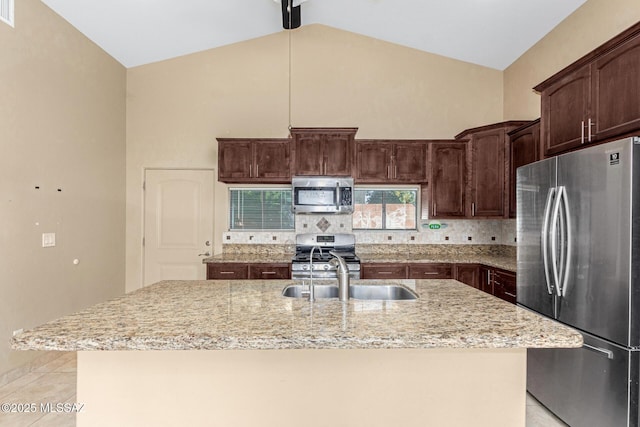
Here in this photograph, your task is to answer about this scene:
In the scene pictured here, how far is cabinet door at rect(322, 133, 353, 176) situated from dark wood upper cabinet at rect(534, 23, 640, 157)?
1935 millimetres

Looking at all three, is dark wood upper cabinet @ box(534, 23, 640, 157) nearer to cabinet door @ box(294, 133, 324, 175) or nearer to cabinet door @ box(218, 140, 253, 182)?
cabinet door @ box(294, 133, 324, 175)

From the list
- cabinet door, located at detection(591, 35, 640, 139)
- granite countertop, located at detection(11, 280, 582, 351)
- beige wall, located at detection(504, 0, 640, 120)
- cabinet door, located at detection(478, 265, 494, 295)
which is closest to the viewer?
granite countertop, located at detection(11, 280, 582, 351)

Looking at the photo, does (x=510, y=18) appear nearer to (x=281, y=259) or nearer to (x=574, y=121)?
(x=574, y=121)

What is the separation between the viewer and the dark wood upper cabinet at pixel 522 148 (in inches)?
133

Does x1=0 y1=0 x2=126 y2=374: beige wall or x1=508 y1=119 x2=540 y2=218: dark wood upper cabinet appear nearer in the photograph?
x1=0 y1=0 x2=126 y2=374: beige wall

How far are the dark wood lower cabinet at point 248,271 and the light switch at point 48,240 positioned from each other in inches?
56.4

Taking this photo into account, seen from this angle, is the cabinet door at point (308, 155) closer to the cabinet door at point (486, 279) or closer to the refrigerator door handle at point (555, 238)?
the cabinet door at point (486, 279)

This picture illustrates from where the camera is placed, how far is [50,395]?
2666 mm

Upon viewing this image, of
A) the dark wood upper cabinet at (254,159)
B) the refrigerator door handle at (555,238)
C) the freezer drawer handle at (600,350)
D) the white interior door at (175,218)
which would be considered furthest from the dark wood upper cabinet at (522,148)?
the white interior door at (175,218)

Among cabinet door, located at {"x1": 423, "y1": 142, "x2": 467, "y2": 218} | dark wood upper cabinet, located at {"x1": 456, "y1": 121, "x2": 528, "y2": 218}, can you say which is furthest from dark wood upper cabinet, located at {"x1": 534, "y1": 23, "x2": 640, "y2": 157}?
cabinet door, located at {"x1": 423, "y1": 142, "x2": 467, "y2": 218}

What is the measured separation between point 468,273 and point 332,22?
11.4 feet

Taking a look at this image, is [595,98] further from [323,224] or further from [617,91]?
[323,224]

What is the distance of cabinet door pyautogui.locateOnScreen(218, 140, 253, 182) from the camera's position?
413cm

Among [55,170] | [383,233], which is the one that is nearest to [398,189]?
[383,233]
